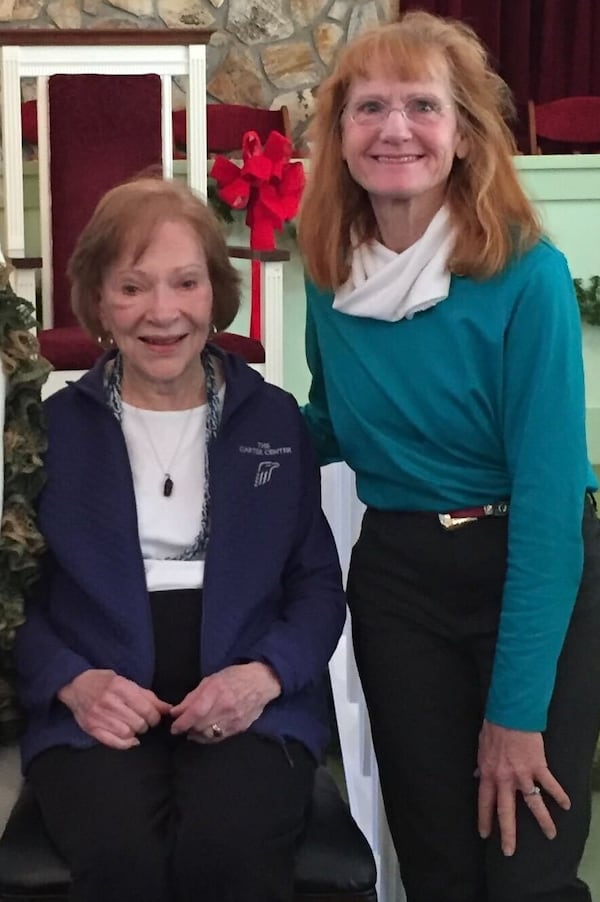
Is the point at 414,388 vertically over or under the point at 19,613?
over

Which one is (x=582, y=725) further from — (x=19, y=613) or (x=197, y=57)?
(x=197, y=57)

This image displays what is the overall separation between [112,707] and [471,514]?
1.50 feet

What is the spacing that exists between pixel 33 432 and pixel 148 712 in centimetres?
35

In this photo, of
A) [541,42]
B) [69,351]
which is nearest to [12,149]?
[69,351]

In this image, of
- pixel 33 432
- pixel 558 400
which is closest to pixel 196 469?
pixel 33 432

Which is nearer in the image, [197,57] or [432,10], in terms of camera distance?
[197,57]

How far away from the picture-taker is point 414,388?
137cm

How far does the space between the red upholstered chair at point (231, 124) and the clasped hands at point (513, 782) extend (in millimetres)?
4224

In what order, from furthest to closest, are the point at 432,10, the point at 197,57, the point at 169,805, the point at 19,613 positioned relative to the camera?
the point at 432,10, the point at 197,57, the point at 19,613, the point at 169,805

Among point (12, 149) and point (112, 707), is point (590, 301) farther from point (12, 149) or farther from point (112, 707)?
point (112, 707)

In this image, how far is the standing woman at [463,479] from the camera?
51.4 inches

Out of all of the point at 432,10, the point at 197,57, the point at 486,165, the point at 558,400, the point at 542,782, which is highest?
the point at 432,10

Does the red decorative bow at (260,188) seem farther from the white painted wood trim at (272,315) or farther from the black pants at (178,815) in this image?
the black pants at (178,815)

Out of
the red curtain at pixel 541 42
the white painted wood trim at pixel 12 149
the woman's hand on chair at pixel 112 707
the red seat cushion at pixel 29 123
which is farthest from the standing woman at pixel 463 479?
the red curtain at pixel 541 42
